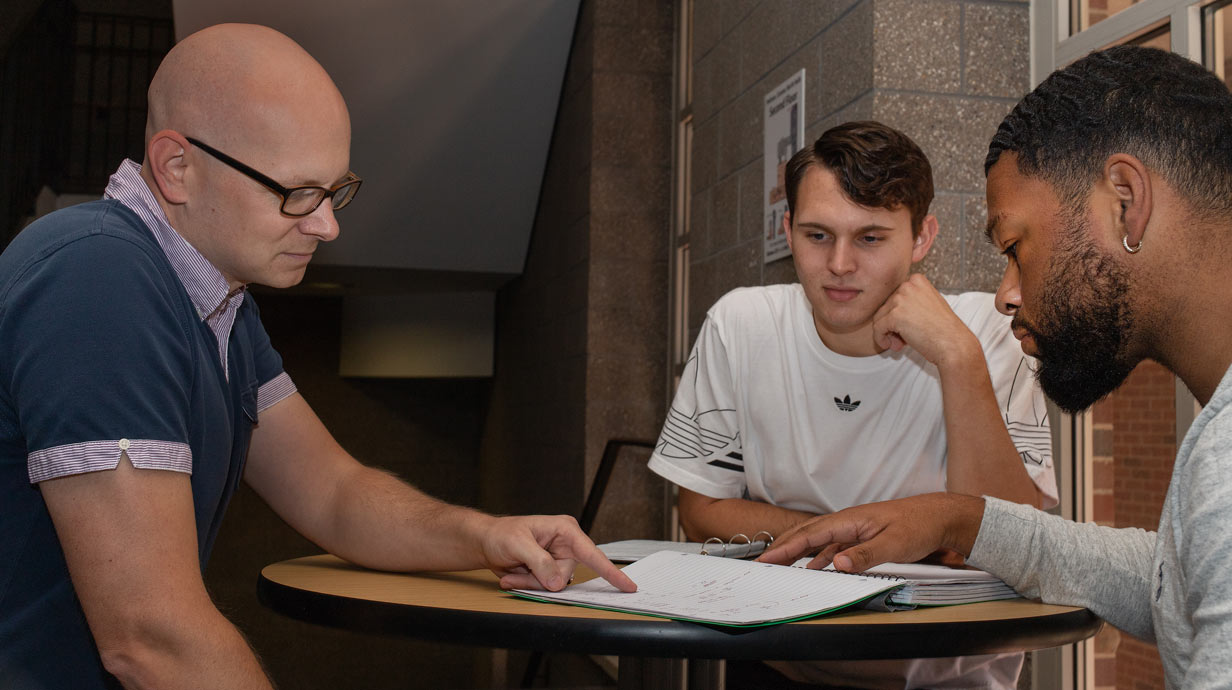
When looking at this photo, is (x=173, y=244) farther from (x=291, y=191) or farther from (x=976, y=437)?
(x=976, y=437)

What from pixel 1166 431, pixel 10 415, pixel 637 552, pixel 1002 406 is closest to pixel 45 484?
pixel 10 415

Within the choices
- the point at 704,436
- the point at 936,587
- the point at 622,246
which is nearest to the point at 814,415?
the point at 704,436

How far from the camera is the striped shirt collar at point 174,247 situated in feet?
3.66

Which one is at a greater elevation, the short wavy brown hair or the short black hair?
the short wavy brown hair

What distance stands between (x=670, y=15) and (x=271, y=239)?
3.48 meters

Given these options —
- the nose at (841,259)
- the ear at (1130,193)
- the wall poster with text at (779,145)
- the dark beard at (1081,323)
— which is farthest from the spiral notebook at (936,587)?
the wall poster with text at (779,145)

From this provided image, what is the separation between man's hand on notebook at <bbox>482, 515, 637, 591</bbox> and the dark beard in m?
0.55

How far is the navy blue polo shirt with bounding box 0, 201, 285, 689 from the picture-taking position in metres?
0.91

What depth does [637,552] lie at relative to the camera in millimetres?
1354

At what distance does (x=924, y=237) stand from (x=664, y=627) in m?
1.27

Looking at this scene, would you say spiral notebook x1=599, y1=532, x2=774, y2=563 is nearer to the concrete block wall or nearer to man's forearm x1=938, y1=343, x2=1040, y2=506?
man's forearm x1=938, y1=343, x2=1040, y2=506

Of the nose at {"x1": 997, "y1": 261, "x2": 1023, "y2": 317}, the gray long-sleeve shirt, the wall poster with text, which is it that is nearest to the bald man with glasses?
the gray long-sleeve shirt

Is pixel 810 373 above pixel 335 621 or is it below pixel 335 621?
above

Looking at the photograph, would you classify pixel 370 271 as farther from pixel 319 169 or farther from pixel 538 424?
pixel 319 169
